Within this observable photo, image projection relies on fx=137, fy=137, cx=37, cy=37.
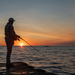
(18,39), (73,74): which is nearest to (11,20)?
(18,39)

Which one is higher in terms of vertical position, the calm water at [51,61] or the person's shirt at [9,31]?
the person's shirt at [9,31]

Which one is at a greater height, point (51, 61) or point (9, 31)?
point (9, 31)

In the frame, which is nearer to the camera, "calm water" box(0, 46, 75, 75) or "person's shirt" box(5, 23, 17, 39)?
"person's shirt" box(5, 23, 17, 39)

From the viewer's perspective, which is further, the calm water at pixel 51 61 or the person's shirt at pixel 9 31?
the calm water at pixel 51 61

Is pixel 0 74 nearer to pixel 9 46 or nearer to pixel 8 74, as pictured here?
pixel 8 74

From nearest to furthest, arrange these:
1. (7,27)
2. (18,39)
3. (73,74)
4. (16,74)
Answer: (16,74)
(7,27)
(18,39)
(73,74)

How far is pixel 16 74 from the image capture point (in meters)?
5.93

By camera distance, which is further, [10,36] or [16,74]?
[10,36]

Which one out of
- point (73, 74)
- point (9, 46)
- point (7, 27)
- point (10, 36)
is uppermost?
point (7, 27)

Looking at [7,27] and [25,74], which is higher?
[7,27]

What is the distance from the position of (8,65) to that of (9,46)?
1.11m

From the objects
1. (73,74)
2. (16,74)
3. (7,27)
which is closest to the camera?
(16,74)

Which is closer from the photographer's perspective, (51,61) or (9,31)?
(9,31)

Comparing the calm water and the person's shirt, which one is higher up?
the person's shirt
